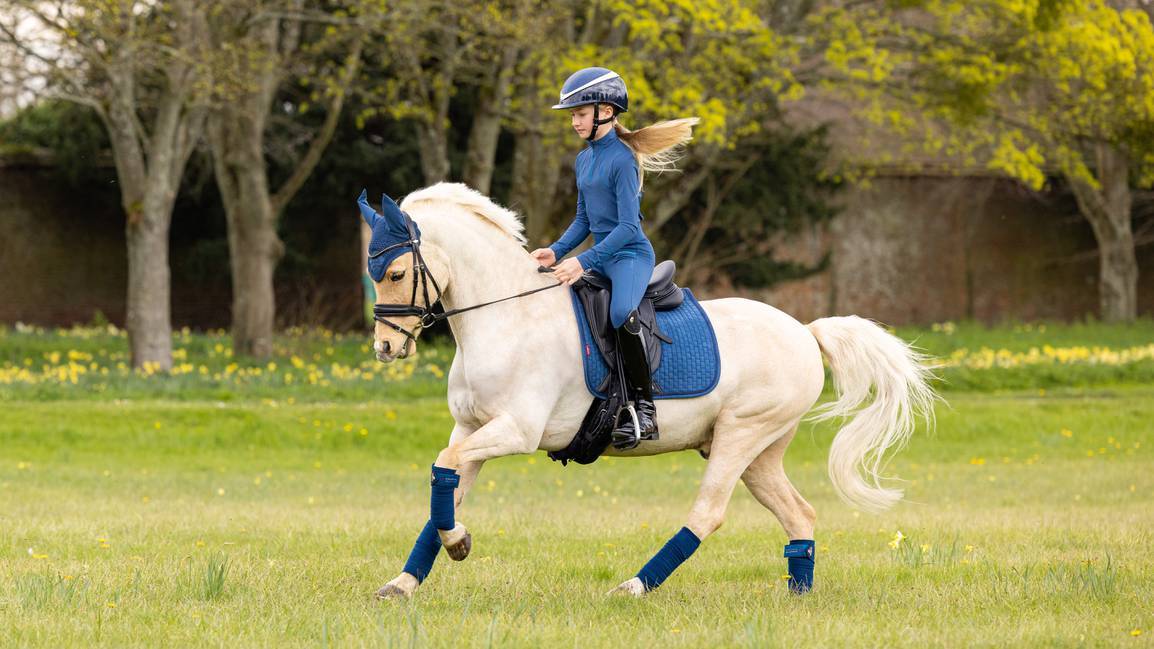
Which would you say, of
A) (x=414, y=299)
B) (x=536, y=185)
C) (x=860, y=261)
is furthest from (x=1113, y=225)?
(x=414, y=299)

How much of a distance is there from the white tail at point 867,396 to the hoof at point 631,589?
4.68 feet

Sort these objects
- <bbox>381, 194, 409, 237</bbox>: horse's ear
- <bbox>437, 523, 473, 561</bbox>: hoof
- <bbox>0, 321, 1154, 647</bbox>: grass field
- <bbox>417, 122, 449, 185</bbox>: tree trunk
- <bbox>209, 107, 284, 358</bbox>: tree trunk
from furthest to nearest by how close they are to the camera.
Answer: <bbox>417, 122, 449, 185</bbox>: tree trunk, <bbox>209, 107, 284, 358</bbox>: tree trunk, <bbox>437, 523, 473, 561</bbox>: hoof, <bbox>381, 194, 409, 237</bbox>: horse's ear, <bbox>0, 321, 1154, 647</bbox>: grass field

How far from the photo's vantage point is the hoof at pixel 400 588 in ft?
21.7

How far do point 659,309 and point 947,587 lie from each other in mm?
2052

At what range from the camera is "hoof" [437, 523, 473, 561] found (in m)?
6.43

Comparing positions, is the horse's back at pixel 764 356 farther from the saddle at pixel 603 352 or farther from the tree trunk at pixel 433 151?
the tree trunk at pixel 433 151

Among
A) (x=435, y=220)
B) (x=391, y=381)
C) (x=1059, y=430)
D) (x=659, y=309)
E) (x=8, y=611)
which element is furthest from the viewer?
(x=391, y=381)

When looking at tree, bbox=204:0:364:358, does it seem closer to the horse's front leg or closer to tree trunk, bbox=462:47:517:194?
tree trunk, bbox=462:47:517:194

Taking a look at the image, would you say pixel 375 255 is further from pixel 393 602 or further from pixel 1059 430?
pixel 1059 430

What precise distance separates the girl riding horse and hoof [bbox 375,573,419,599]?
1.25 metres

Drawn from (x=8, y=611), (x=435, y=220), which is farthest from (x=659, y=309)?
(x=8, y=611)

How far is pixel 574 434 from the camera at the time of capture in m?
6.93

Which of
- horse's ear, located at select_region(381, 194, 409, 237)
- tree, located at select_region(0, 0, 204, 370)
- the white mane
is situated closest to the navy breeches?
the white mane

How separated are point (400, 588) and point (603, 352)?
5.06 feet
